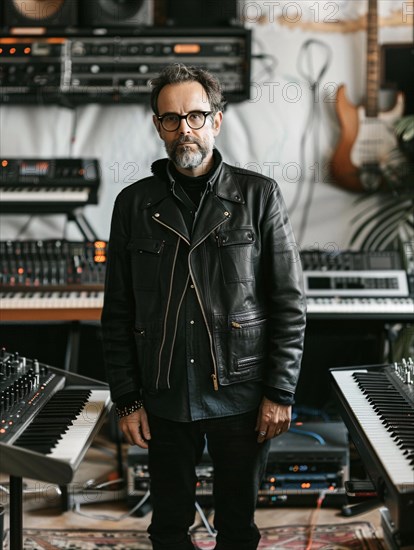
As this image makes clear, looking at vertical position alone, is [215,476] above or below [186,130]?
below

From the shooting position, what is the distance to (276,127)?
4609mm

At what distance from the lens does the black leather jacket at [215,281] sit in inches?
90.0

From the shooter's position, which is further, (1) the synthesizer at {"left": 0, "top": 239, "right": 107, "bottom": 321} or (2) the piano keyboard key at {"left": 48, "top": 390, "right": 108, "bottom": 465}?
(1) the synthesizer at {"left": 0, "top": 239, "right": 107, "bottom": 321}

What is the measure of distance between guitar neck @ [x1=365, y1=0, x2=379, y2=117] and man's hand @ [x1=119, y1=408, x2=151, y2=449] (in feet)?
8.92

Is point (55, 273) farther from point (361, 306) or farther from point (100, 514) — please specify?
point (361, 306)

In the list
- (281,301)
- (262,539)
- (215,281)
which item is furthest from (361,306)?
(215,281)

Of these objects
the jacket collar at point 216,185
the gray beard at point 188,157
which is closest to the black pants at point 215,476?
the jacket collar at point 216,185

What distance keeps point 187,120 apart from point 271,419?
2.98 ft

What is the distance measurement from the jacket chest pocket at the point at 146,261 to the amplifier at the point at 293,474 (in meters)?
1.38

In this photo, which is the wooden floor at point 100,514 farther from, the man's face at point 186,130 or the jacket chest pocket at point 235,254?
the man's face at point 186,130

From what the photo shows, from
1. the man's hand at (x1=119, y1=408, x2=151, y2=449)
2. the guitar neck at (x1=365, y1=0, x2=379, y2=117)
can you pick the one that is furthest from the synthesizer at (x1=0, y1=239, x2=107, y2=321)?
the guitar neck at (x1=365, y1=0, x2=379, y2=117)

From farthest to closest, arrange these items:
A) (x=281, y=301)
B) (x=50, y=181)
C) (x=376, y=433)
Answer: (x=50, y=181) → (x=281, y=301) → (x=376, y=433)

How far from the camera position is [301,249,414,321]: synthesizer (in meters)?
3.70

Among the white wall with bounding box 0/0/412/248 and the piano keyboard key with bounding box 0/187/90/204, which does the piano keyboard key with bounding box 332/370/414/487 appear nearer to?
the piano keyboard key with bounding box 0/187/90/204
